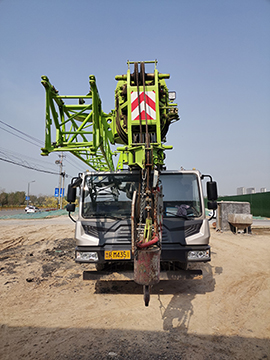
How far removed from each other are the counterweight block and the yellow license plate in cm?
115

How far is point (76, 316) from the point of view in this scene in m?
3.35

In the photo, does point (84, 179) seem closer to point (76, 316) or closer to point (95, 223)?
point (95, 223)

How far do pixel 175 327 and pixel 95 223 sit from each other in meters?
1.99

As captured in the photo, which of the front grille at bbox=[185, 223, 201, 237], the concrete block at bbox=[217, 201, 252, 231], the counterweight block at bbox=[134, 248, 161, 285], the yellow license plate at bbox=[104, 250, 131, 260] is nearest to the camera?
the counterweight block at bbox=[134, 248, 161, 285]

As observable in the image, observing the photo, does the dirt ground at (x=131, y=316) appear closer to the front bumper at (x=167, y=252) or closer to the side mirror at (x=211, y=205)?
the front bumper at (x=167, y=252)

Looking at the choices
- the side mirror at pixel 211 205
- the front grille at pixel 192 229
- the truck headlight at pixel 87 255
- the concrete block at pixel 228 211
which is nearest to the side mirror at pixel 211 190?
the side mirror at pixel 211 205

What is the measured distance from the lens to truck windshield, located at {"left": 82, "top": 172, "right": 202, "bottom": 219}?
163 inches

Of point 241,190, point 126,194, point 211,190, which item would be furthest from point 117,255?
point 241,190

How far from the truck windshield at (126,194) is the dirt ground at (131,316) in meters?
1.49

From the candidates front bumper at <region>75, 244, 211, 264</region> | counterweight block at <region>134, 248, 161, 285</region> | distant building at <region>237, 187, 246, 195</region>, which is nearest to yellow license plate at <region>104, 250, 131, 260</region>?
front bumper at <region>75, 244, 211, 264</region>

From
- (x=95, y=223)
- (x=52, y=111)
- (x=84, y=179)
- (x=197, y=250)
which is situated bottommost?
(x=197, y=250)

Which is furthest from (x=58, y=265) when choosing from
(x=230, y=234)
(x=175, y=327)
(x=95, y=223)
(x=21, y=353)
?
(x=230, y=234)

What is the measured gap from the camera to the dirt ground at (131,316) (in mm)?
2582

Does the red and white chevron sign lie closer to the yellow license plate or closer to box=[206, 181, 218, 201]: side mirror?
box=[206, 181, 218, 201]: side mirror
